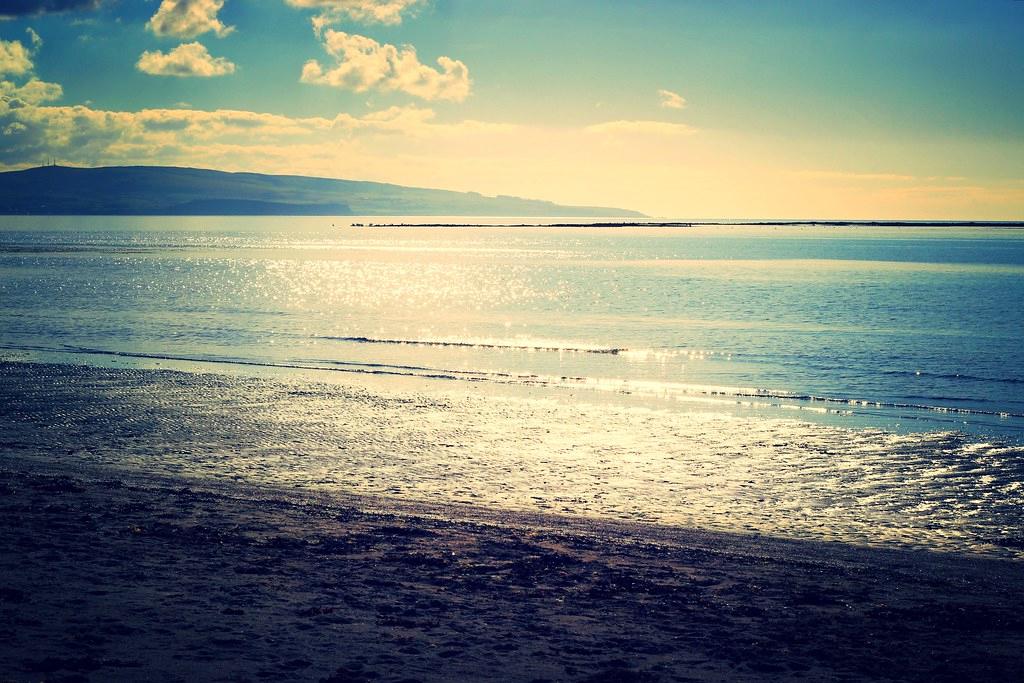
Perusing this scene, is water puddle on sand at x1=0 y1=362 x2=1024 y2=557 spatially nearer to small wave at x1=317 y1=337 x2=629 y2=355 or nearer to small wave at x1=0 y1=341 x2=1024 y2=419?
small wave at x1=0 y1=341 x2=1024 y2=419

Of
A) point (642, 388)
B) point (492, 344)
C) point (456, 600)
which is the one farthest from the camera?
point (492, 344)

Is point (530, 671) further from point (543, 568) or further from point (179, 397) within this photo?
point (179, 397)

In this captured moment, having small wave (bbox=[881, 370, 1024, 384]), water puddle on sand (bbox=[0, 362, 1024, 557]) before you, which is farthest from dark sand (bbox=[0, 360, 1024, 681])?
small wave (bbox=[881, 370, 1024, 384])

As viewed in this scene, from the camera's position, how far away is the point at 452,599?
29.6 ft

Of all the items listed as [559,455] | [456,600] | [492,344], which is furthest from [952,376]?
[456,600]

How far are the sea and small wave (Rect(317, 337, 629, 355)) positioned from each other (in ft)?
0.83

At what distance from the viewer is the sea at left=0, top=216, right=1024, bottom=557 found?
14.0 m

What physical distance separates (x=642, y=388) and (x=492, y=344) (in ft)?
40.4

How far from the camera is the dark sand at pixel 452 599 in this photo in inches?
293

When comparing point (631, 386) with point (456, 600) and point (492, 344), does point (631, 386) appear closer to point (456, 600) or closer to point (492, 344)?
point (492, 344)

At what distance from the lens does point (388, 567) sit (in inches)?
392

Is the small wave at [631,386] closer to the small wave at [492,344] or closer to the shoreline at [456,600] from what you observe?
the small wave at [492,344]

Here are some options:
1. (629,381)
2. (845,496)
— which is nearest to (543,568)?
(845,496)

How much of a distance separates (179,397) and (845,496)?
53.9 feet
